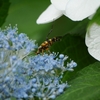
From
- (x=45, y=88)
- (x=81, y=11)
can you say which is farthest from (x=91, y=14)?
(x=45, y=88)

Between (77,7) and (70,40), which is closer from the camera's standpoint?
(77,7)

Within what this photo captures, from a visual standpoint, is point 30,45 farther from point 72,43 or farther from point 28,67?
point 72,43

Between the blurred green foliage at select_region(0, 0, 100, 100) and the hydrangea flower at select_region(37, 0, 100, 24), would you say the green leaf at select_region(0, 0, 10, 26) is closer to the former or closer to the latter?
the blurred green foliage at select_region(0, 0, 100, 100)

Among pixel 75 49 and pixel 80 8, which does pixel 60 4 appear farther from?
pixel 75 49

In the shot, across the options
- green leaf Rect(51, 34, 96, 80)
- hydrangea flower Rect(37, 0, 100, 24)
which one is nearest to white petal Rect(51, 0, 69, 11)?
hydrangea flower Rect(37, 0, 100, 24)

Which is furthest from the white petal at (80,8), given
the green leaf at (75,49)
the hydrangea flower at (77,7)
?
the green leaf at (75,49)

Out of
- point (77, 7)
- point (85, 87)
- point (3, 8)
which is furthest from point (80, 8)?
point (3, 8)
